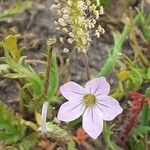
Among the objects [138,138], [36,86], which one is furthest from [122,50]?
[36,86]

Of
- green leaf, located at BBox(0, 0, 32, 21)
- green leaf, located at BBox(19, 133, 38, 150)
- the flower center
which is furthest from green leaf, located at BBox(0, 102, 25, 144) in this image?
green leaf, located at BBox(0, 0, 32, 21)

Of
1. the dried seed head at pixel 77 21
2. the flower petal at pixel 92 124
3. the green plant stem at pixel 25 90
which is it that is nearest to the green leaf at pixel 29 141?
the green plant stem at pixel 25 90

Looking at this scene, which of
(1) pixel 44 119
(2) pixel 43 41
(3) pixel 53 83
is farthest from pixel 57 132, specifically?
(2) pixel 43 41

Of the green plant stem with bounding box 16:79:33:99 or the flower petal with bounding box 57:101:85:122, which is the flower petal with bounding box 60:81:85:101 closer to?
the flower petal with bounding box 57:101:85:122

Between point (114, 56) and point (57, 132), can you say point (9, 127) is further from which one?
point (114, 56)

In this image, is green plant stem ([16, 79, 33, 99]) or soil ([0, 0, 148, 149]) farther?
soil ([0, 0, 148, 149])

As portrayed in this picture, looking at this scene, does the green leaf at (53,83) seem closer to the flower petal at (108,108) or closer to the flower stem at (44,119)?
the flower stem at (44,119)

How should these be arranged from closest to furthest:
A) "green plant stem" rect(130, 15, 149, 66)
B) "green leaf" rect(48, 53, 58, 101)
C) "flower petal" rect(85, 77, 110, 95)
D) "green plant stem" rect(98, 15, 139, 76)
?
1. "flower petal" rect(85, 77, 110, 95)
2. "green leaf" rect(48, 53, 58, 101)
3. "green plant stem" rect(98, 15, 139, 76)
4. "green plant stem" rect(130, 15, 149, 66)
